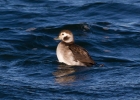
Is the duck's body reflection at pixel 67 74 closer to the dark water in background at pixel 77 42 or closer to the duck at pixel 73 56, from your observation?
the dark water in background at pixel 77 42

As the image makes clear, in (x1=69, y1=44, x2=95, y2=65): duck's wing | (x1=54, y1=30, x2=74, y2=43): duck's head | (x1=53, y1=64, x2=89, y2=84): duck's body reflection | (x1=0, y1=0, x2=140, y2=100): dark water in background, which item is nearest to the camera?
(x1=0, y1=0, x2=140, y2=100): dark water in background

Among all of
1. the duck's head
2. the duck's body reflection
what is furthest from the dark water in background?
the duck's head

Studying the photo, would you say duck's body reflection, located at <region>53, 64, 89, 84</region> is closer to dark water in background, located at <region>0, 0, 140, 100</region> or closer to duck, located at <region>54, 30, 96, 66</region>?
dark water in background, located at <region>0, 0, 140, 100</region>

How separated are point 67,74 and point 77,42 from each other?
4340 mm

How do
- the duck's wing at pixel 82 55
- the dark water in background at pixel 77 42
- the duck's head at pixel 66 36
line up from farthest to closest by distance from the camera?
the duck's head at pixel 66 36
the duck's wing at pixel 82 55
the dark water in background at pixel 77 42

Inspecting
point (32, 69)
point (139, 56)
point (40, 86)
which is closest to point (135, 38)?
point (139, 56)

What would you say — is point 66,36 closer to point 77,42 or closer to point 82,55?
point 82,55

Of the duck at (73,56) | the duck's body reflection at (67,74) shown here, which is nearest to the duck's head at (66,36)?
the duck at (73,56)

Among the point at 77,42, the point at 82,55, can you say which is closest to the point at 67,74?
the point at 82,55

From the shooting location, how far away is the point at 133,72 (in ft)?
47.2

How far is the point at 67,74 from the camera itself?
1435 cm

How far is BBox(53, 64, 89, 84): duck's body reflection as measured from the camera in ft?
44.5

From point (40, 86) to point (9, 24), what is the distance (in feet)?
25.6

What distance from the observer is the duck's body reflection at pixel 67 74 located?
1355cm
